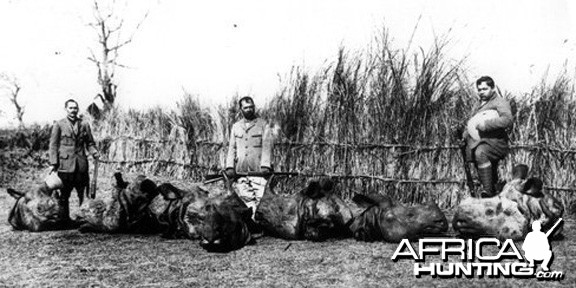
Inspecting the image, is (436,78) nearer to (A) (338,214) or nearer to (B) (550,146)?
(B) (550,146)

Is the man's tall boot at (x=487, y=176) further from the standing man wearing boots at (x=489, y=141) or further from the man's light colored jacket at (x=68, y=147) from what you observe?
the man's light colored jacket at (x=68, y=147)

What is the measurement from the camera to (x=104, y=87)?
84.1 feet

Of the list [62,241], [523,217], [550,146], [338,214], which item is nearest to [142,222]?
[62,241]

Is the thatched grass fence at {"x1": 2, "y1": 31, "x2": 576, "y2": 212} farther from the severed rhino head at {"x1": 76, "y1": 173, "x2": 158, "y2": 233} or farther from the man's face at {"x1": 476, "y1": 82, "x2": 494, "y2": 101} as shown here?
the severed rhino head at {"x1": 76, "y1": 173, "x2": 158, "y2": 233}

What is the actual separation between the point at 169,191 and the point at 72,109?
6.79 feet

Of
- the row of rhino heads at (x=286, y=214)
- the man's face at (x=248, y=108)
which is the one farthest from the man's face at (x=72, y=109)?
the man's face at (x=248, y=108)

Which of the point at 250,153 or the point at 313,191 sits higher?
the point at 250,153

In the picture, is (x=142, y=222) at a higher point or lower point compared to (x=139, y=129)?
lower

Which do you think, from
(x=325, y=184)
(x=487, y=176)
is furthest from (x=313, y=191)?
(x=487, y=176)

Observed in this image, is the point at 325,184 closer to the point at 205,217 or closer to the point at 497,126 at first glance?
the point at 205,217

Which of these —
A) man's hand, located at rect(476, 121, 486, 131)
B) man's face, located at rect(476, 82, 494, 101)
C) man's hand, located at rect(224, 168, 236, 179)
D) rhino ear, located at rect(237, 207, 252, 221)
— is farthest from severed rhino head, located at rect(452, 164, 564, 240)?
man's hand, located at rect(224, 168, 236, 179)

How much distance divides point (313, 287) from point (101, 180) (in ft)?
33.8

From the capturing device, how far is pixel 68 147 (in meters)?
6.78

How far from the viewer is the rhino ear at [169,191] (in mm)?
5531
